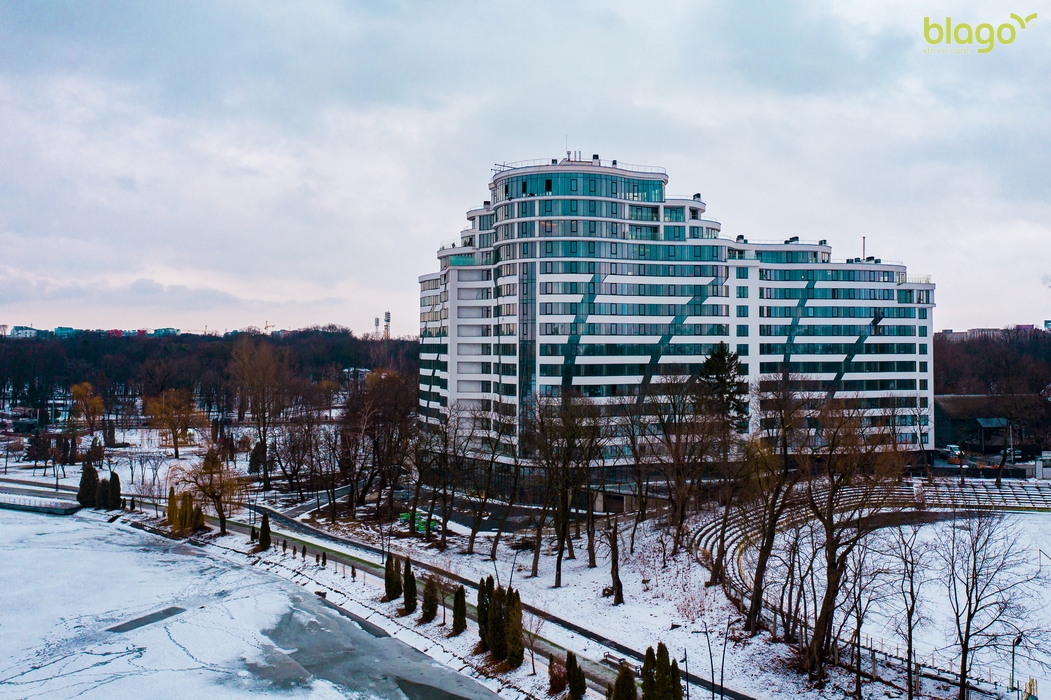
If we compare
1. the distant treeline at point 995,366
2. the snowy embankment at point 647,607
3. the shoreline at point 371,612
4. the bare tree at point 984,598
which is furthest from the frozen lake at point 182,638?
the distant treeline at point 995,366

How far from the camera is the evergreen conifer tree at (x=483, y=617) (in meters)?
30.0

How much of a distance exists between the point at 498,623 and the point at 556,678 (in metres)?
4.17

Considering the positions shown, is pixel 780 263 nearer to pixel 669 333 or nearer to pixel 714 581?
pixel 669 333

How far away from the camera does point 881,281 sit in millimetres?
75812

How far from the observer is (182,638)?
32125 mm

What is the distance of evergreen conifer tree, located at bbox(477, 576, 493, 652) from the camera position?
30.0m

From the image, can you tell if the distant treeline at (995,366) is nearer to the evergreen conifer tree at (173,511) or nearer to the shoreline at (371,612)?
the shoreline at (371,612)

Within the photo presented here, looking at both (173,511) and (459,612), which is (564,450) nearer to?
(459,612)

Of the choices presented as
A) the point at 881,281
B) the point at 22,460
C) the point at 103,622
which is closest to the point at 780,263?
the point at 881,281

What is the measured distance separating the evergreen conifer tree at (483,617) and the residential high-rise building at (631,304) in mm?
30693

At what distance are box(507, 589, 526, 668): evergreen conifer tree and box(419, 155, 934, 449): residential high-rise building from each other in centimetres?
3300

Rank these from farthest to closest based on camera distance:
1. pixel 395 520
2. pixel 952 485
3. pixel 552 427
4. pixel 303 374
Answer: pixel 303 374 → pixel 952 485 → pixel 395 520 → pixel 552 427

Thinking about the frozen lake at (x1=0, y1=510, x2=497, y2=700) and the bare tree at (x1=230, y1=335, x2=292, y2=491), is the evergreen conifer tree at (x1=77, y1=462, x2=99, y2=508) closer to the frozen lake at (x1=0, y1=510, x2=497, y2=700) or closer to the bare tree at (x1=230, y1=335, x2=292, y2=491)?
the bare tree at (x1=230, y1=335, x2=292, y2=491)

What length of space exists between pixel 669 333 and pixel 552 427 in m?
32.2
